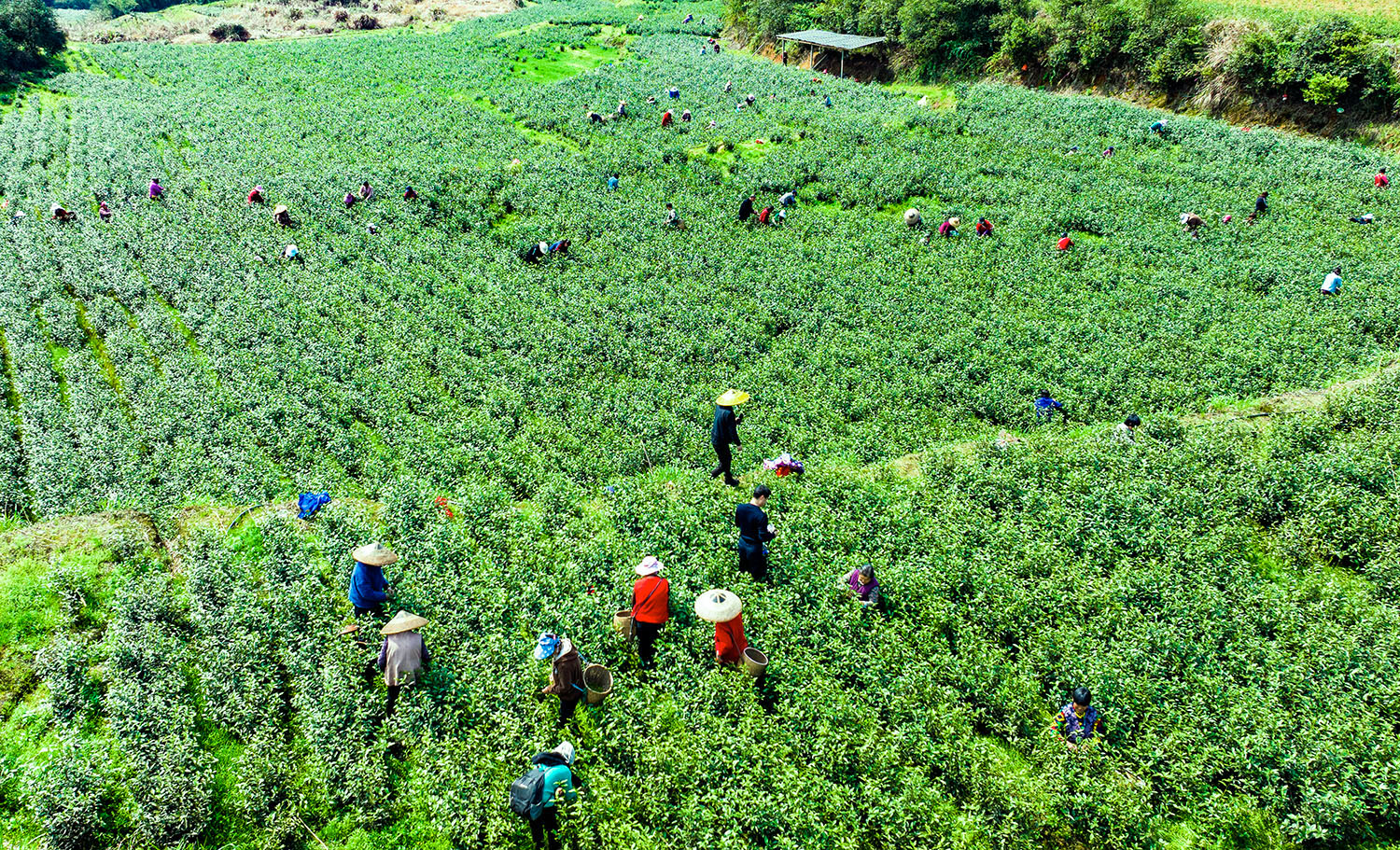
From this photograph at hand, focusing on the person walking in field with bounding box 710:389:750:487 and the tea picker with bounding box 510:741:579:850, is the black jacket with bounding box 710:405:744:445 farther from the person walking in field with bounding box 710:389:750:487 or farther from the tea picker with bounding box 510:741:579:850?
the tea picker with bounding box 510:741:579:850

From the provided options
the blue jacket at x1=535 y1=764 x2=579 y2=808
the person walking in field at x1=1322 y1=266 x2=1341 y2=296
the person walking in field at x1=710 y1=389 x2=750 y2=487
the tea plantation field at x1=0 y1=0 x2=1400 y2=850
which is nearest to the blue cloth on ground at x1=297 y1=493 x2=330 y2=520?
the tea plantation field at x1=0 y1=0 x2=1400 y2=850

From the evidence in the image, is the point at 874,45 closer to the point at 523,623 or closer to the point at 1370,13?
the point at 1370,13

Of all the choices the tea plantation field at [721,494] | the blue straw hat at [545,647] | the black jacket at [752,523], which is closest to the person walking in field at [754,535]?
Result: the black jacket at [752,523]

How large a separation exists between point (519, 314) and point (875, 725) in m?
18.6

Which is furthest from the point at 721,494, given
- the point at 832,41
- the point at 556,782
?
the point at 832,41

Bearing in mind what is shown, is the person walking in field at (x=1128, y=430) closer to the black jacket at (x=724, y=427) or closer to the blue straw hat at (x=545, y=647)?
the black jacket at (x=724, y=427)

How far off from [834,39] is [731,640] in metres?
54.3

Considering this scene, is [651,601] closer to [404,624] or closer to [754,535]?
[754,535]

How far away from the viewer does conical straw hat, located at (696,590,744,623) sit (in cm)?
1030

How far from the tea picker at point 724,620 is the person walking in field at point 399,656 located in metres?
4.15

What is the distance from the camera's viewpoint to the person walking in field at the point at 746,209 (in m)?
30.8

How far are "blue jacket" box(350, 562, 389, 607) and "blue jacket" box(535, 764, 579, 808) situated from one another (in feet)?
14.3

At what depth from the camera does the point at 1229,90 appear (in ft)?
123

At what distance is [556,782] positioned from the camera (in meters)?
8.68
